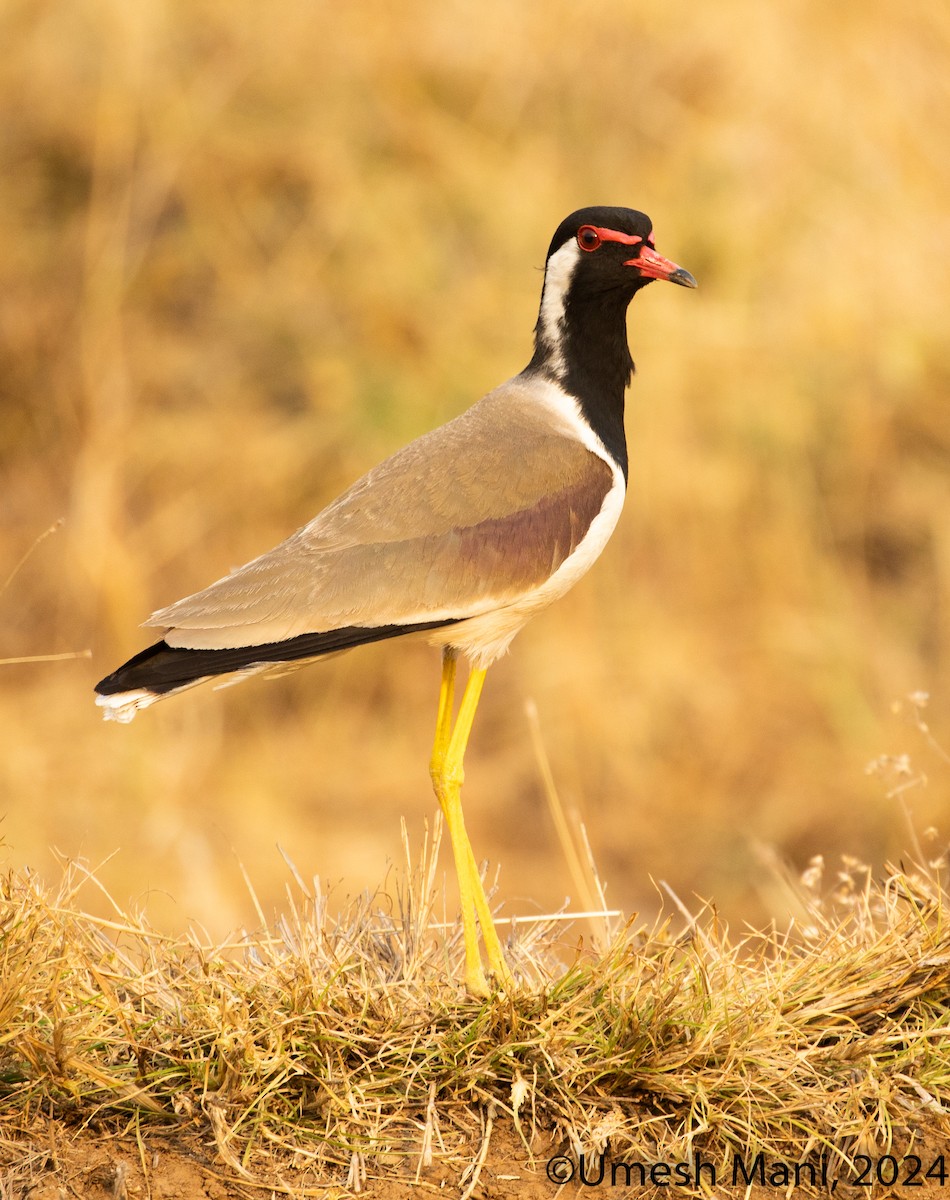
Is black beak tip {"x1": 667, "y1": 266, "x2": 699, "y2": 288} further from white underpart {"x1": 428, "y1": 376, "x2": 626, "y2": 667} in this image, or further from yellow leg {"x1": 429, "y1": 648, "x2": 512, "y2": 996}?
yellow leg {"x1": 429, "y1": 648, "x2": 512, "y2": 996}

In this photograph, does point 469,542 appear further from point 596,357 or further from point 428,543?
point 596,357

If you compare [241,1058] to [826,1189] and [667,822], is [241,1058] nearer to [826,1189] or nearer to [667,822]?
[826,1189]

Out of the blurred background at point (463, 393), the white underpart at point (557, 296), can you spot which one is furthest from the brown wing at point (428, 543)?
the blurred background at point (463, 393)

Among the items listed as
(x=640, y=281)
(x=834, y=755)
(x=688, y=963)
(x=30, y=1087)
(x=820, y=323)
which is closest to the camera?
(x=30, y=1087)

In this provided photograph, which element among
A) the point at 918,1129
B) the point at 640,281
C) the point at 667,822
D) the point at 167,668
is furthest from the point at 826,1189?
the point at 667,822

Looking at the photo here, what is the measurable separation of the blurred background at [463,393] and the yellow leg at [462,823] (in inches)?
186

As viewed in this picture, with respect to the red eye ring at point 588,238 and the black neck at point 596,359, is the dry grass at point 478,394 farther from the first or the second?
the red eye ring at point 588,238

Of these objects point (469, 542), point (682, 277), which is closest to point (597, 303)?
point (682, 277)

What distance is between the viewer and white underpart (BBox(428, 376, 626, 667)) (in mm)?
4016

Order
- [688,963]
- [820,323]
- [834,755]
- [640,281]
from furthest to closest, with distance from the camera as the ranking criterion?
[820,323] < [834,755] < [640,281] < [688,963]

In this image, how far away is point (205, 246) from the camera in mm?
10141

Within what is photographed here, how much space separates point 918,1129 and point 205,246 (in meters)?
8.21

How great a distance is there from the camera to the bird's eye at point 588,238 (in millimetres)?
4266

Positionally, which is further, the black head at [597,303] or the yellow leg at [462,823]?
the black head at [597,303]
